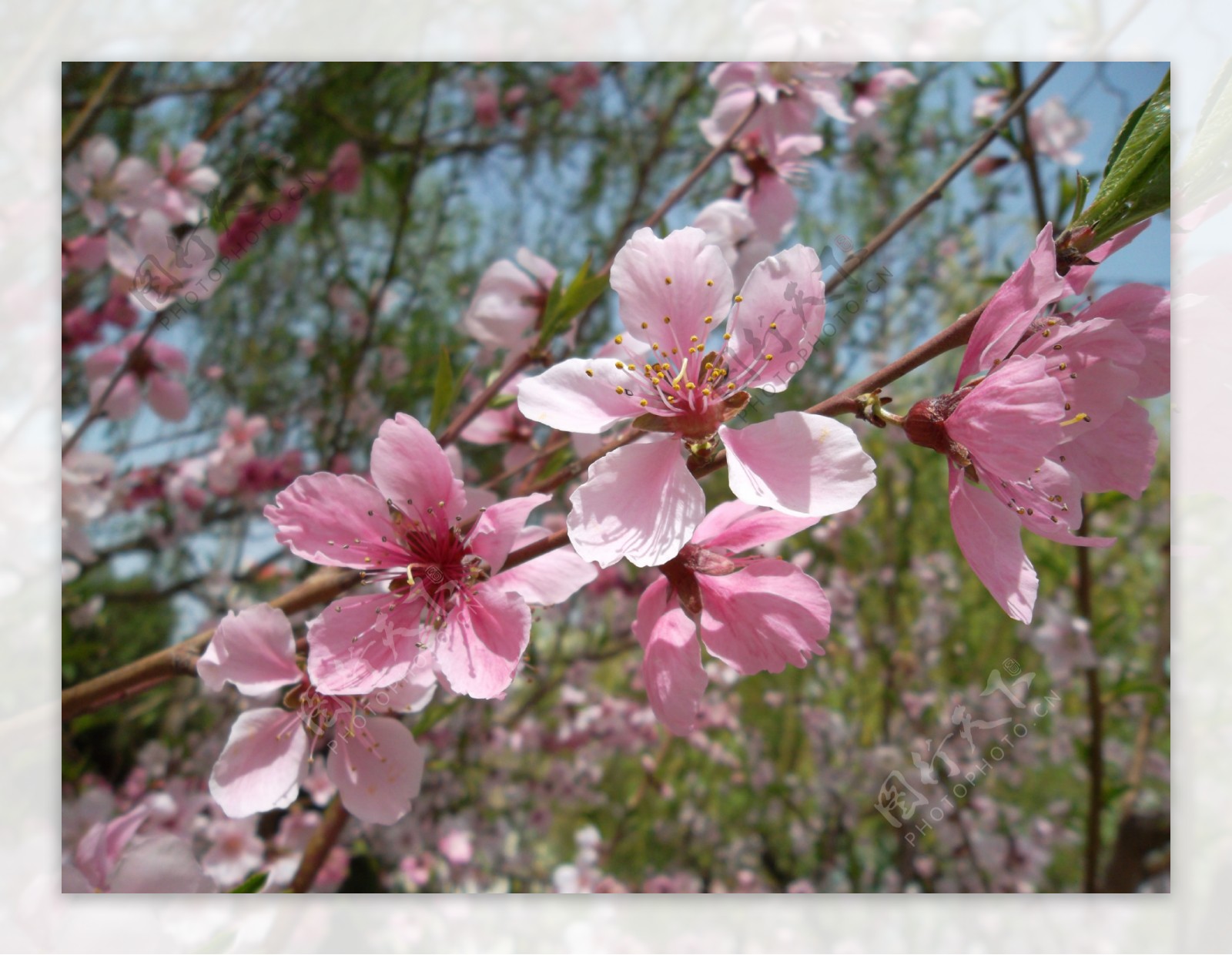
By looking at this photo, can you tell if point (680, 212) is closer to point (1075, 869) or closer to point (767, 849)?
point (767, 849)

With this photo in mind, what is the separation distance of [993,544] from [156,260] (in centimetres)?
119

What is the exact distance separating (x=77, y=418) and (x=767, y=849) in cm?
161

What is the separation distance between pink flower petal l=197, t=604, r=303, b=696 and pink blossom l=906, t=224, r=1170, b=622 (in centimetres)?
42

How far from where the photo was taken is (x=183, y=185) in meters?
1.27

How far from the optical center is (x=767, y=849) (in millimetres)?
1781

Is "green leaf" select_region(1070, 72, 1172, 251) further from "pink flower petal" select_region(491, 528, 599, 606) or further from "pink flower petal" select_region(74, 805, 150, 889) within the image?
"pink flower petal" select_region(74, 805, 150, 889)

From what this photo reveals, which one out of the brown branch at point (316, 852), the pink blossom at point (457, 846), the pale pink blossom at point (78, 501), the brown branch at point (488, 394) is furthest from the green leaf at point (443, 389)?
the pink blossom at point (457, 846)

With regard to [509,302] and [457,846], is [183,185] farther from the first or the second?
[457,846]

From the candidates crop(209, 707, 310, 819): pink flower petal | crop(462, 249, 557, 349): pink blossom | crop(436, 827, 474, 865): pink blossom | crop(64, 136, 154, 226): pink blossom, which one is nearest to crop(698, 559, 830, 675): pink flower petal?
crop(209, 707, 310, 819): pink flower petal

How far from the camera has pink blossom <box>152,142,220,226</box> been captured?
1.20m

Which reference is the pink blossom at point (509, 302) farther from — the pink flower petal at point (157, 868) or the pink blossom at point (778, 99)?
the pink flower petal at point (157, 868)

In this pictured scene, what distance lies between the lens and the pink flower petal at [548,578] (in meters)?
0.49

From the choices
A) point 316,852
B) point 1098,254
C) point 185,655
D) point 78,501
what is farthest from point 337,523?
point 78,501

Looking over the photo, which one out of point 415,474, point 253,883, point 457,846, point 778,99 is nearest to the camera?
point 415,474
